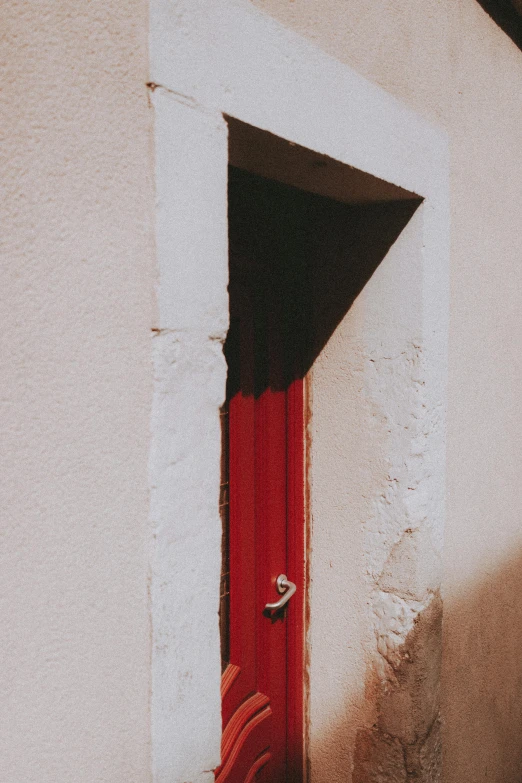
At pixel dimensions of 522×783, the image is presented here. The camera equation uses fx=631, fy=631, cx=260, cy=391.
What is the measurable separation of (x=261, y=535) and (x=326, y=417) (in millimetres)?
484

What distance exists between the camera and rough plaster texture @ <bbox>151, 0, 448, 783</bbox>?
1.29 meters

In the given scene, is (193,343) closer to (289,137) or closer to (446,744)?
(289,137)

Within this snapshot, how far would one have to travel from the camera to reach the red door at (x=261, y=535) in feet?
6.77

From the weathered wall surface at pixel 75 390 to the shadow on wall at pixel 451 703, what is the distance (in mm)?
1159

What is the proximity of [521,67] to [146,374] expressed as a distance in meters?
2.56

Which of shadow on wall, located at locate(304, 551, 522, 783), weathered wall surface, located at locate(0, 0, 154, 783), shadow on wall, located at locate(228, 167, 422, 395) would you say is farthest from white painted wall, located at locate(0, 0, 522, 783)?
shadow on wall, located at locate(304, 551, 522, 783)

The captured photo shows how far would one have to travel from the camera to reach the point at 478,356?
2.55 meters

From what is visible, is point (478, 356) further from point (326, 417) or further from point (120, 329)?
point (120, 329)

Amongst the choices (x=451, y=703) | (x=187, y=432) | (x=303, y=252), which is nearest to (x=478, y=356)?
(x=303, y=252)

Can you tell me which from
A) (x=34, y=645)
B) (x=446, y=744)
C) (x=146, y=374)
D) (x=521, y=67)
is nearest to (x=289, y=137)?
(x=146, y=374)

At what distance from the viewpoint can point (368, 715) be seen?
2.22m

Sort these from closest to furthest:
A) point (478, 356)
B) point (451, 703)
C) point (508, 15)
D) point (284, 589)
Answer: point (284, 589) → point (451, 703) → point (478, 356) → point (508, 15)

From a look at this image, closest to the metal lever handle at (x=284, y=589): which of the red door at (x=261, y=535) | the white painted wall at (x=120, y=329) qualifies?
the red door at (x=261, y=535)

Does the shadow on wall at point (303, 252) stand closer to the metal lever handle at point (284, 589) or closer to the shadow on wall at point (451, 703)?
the metal lever handle at point (284, 589)
